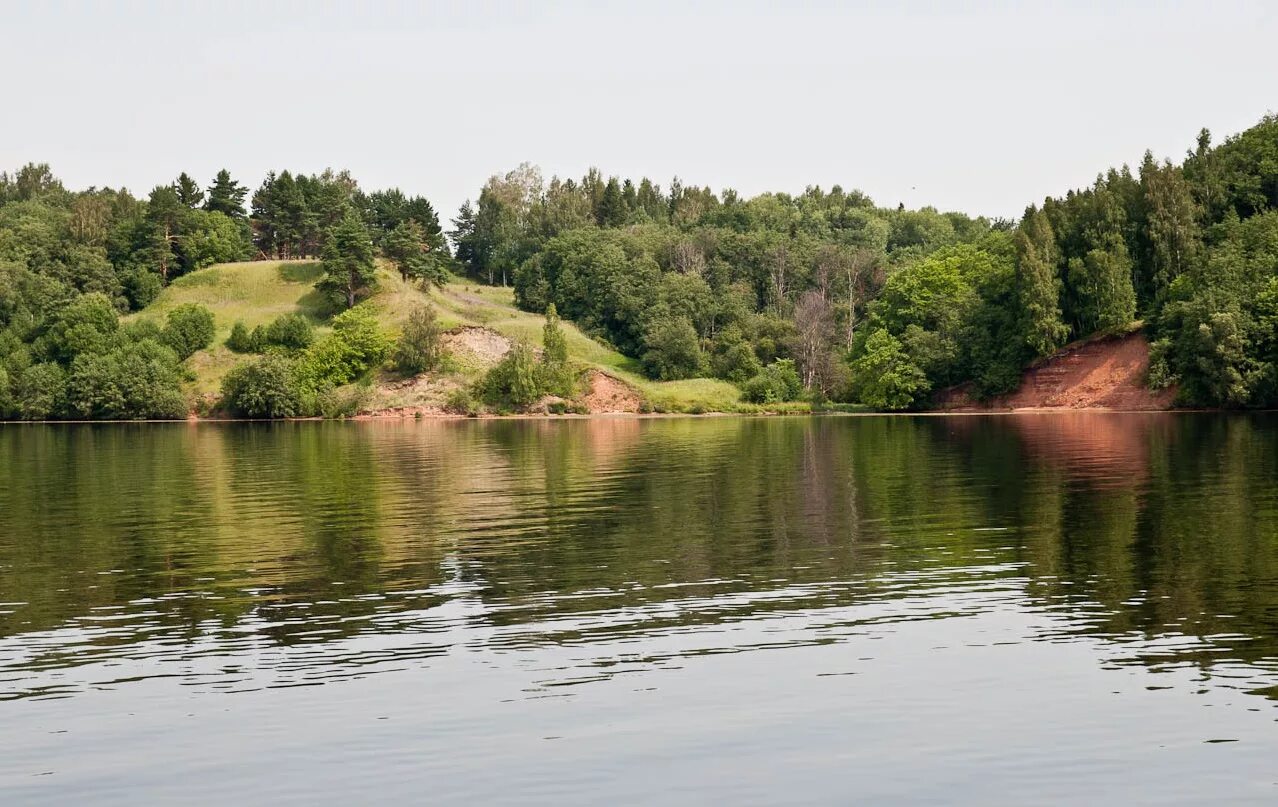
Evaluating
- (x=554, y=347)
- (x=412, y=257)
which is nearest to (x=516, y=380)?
(x=554, y=347)

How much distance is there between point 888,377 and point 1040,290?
17680 mm

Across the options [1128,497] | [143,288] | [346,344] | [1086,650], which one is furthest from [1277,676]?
[143,288]

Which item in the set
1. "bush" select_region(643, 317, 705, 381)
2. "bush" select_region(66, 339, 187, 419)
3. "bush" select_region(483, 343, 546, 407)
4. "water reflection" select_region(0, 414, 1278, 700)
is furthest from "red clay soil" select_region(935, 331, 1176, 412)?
"bush" select_region(66, 339, 187, 419)

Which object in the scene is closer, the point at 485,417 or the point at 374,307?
the point at 485,417

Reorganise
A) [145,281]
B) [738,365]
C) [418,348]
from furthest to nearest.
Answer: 1. [145,281]
2. [738,365]
3. [418,348]

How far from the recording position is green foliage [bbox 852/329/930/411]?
136 meters

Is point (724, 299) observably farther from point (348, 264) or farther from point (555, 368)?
point (348, 264)

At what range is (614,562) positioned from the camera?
3522 centimetres

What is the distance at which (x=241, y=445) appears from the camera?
306 feet

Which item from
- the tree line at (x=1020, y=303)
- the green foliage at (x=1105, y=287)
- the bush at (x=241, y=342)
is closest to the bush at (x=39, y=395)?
the bush at (x=241, y=342)

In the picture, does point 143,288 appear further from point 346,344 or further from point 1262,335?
point 1262,335

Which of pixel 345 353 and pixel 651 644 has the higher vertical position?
pixel 345 353

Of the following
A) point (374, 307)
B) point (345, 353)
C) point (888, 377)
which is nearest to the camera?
point (888, 377)

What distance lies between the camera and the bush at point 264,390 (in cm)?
14288
